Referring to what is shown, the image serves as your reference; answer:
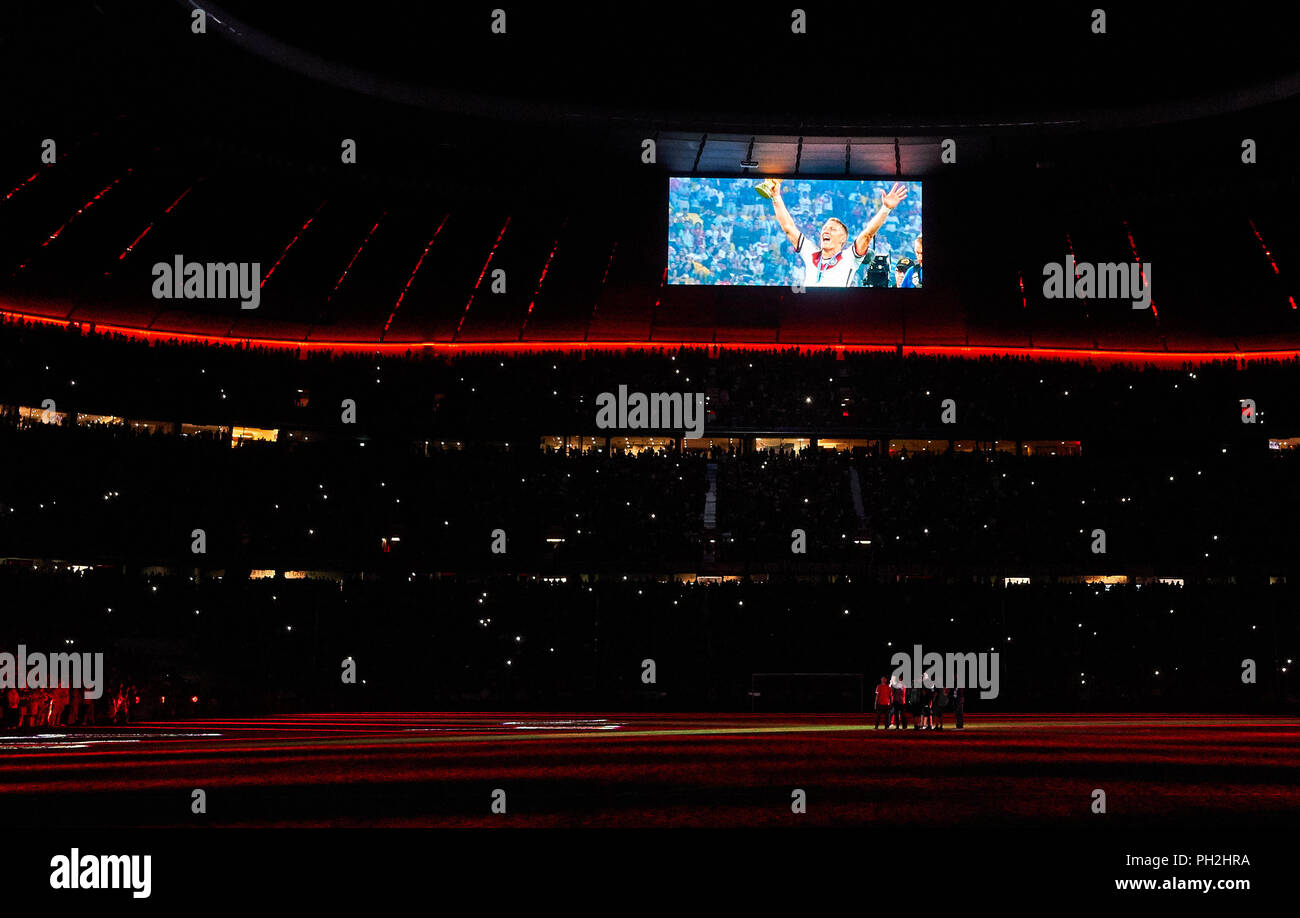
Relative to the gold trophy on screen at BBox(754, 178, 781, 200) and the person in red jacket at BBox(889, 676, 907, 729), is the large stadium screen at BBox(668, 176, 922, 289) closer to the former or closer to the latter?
the gold trophy on screen at BBox(754, 178, 781, 200)

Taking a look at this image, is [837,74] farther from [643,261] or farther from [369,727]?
[369,727]

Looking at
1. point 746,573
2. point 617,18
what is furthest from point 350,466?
point 617,18

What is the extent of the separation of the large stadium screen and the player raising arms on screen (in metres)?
0.03

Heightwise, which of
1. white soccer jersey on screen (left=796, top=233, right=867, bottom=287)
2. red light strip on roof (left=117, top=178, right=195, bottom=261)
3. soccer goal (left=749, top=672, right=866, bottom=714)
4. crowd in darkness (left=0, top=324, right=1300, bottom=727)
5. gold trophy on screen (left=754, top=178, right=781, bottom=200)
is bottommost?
soccer goal (left=749, top=672, right=866, bottom=714)

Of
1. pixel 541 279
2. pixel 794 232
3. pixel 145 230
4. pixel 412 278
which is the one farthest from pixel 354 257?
pixel 794 232

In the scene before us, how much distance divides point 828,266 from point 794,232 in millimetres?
1650

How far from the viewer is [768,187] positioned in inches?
1612

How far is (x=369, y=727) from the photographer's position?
856 inches

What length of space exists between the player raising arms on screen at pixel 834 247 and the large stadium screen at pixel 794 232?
3 centimetres

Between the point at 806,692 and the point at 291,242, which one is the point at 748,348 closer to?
the point at 806,692

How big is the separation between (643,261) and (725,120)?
Answer: 7278 mm

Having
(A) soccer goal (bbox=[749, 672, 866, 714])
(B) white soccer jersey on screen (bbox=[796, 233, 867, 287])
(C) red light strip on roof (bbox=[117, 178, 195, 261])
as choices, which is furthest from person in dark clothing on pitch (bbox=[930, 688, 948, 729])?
(C) red light strip on roof (bbox=[117, 178, 195, 261])

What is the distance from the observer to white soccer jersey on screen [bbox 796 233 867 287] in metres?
39.9

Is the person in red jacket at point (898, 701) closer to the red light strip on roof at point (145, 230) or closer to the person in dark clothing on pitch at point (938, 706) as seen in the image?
the person in dark clothing on pitch at point (938, 706)
